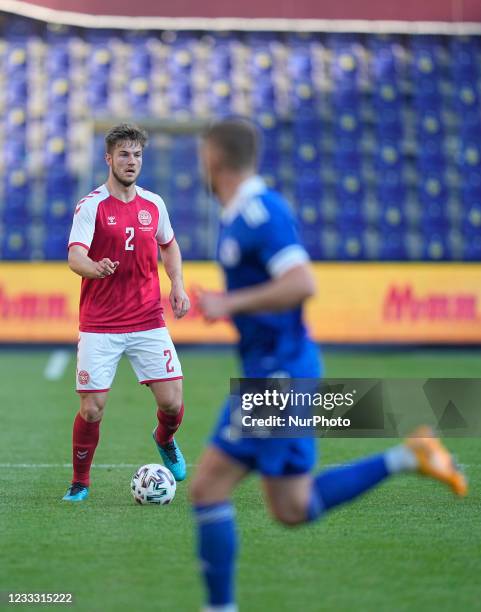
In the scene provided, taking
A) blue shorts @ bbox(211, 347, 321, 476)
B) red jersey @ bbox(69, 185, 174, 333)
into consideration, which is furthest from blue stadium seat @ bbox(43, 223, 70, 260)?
blue shorts @ bbox(211, 347, 321, 476)

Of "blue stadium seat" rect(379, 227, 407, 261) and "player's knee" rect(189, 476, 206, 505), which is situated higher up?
"blue stadium seat" rect(379, 227, 407, 261)

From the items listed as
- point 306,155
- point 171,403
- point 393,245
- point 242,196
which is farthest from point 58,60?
point 242,196

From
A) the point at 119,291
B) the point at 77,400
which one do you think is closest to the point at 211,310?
the point at 119,291

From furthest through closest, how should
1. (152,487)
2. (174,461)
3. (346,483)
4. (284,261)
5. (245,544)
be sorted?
(174,461) → (152,487) → (245,544) → (346,483) → (284,261)

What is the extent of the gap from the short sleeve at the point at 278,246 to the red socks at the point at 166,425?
305cm

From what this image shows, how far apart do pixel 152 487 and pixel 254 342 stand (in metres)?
2.52

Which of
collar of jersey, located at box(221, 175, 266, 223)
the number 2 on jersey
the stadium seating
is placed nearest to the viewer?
collar of jersey, located at box(221, 175, 266, 223)

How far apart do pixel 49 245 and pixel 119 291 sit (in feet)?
44.5

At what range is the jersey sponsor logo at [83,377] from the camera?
6.62 meters

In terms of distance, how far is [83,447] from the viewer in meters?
6.67

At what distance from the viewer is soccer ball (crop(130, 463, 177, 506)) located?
6469mm

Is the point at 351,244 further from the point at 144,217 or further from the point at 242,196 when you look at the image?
the point at 242,196

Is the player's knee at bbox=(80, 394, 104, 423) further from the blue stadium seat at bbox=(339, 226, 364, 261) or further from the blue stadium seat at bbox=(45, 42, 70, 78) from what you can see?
the blue stadium seat at bbox=(45, 42, 70, 78)

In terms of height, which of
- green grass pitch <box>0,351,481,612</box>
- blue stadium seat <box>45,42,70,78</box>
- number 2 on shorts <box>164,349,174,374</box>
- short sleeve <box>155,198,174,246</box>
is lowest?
green grass pitch <box>0,351,481,612</box>
